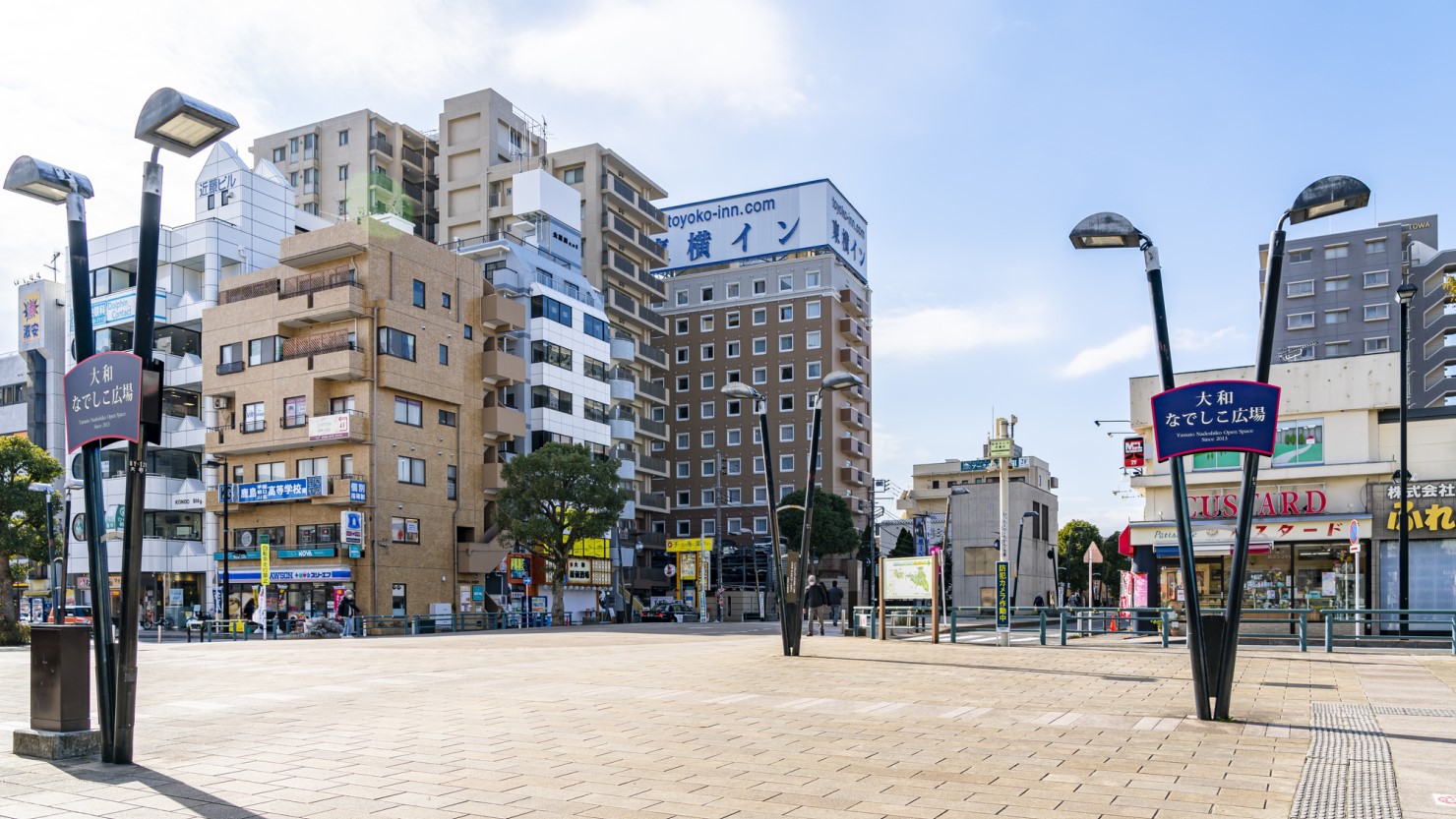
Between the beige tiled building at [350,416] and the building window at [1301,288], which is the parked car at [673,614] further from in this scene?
the building window at [1301,288]

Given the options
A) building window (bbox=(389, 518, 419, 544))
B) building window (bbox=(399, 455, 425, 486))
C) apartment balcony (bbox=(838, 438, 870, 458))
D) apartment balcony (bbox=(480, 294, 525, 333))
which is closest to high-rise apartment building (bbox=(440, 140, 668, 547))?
apartment balcony (bbox=(480, 294, 525, 333))

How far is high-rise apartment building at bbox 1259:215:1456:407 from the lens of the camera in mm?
74688

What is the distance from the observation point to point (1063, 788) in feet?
24.0

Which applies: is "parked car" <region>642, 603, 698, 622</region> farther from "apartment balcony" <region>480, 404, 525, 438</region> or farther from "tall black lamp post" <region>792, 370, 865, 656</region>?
"tall black lamp post" <region>792, 370, 865, 656</region>

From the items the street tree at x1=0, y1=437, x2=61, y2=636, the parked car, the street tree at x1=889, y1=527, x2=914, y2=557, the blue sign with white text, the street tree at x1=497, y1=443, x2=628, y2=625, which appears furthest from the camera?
the street tree at x1=889, y1=527, x2=914, y2=557

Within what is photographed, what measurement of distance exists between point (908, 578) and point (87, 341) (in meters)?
18.1

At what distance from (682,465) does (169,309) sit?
40.9m

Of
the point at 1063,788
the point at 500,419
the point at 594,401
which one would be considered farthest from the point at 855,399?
the point at 1063,788

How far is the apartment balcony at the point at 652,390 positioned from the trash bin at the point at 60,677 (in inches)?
2787

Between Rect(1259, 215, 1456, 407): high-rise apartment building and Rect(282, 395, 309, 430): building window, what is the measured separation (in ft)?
201

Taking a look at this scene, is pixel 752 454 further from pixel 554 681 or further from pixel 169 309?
pixel 554 681

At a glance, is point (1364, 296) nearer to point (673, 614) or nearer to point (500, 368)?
point (673, 614)

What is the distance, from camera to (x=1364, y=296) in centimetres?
7988

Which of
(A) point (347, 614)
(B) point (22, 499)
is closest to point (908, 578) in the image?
(A) point (347, 614)
